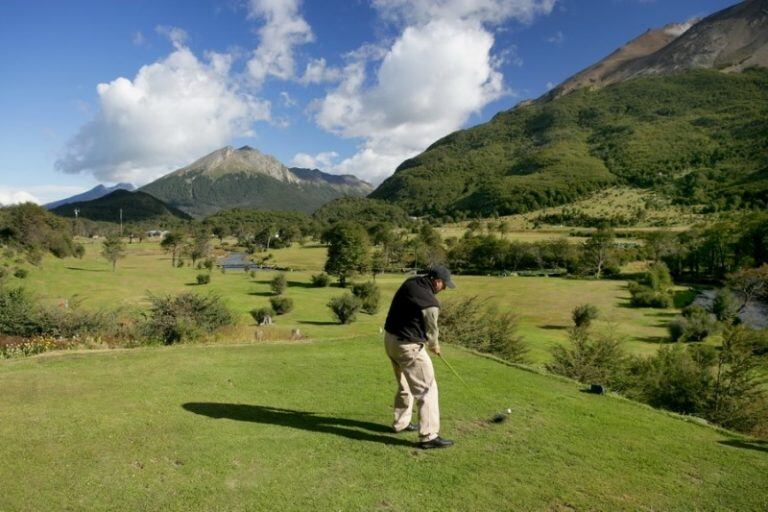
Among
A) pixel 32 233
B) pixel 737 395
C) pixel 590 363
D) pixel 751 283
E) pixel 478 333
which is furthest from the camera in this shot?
pixel 32 233

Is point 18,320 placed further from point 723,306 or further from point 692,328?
point 723,306

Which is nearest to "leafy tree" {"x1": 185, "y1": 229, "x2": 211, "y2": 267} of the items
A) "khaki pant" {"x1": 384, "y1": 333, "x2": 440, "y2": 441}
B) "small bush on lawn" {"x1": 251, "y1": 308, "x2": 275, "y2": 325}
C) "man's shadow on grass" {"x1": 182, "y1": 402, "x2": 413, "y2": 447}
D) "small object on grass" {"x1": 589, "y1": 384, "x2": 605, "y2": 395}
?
"small bush on lawn" {"x1": 251, "y1": 308, "x2": 275, "y2": 325}

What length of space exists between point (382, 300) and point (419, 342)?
178 ft

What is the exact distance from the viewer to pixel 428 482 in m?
6.40

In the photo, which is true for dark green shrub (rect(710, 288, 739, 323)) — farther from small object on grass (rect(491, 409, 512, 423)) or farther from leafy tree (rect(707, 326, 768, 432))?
small object on grass (rect(491, 409, 512, 423))

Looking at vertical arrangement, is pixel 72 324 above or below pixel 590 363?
above

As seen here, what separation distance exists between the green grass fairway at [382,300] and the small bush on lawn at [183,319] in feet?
22.6

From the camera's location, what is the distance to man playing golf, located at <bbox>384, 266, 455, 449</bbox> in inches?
299

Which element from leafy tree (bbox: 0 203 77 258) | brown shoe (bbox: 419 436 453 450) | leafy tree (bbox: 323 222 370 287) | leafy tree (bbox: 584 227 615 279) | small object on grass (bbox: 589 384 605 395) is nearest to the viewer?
brown shoe (bbox: 419 436 453 450)

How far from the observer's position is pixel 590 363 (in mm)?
20047

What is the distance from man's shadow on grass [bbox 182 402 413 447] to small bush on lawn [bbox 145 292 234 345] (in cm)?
998

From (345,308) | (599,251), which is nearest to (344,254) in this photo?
(345,308)

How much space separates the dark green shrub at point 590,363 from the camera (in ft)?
61.8

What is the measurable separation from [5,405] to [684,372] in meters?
21.9
